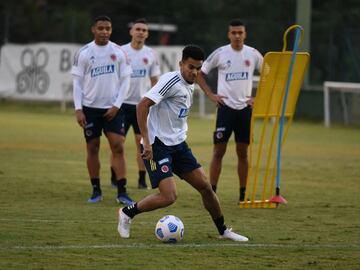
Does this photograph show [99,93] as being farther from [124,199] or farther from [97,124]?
[124,199]

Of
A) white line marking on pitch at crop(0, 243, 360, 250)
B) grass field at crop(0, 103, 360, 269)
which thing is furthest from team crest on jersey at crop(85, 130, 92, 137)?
white line marking on pitch at crop(0, 243, 360, 250)

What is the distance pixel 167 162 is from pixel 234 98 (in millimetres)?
3749

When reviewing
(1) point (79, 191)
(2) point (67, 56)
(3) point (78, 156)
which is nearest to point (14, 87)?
(2) point (67, 56)

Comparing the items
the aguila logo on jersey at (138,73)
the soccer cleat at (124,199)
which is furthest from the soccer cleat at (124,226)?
the aguila logo on jersey at (138,73)

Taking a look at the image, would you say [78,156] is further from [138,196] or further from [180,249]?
[180,249]

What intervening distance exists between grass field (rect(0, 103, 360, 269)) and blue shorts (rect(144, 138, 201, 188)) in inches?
25.7

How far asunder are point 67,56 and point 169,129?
27436mm

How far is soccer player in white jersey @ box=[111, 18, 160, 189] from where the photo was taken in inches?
580

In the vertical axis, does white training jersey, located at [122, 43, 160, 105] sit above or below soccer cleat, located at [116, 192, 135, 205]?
above

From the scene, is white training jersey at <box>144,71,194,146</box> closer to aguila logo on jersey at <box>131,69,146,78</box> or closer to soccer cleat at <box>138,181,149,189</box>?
soccer cleat at <box>138,181,149,189</box>

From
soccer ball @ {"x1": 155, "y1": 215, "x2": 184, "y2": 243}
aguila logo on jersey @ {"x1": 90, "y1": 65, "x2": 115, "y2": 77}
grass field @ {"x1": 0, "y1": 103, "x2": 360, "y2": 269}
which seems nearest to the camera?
grass field @ {"x1": 0, "y1": 103, "x2": 360, "y2": 269}

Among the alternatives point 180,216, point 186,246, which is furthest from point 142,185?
point 186,246

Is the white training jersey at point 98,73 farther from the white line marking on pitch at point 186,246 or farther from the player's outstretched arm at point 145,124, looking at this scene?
the white line marking on pitch at point 186,246

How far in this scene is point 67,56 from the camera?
36.7 metres
